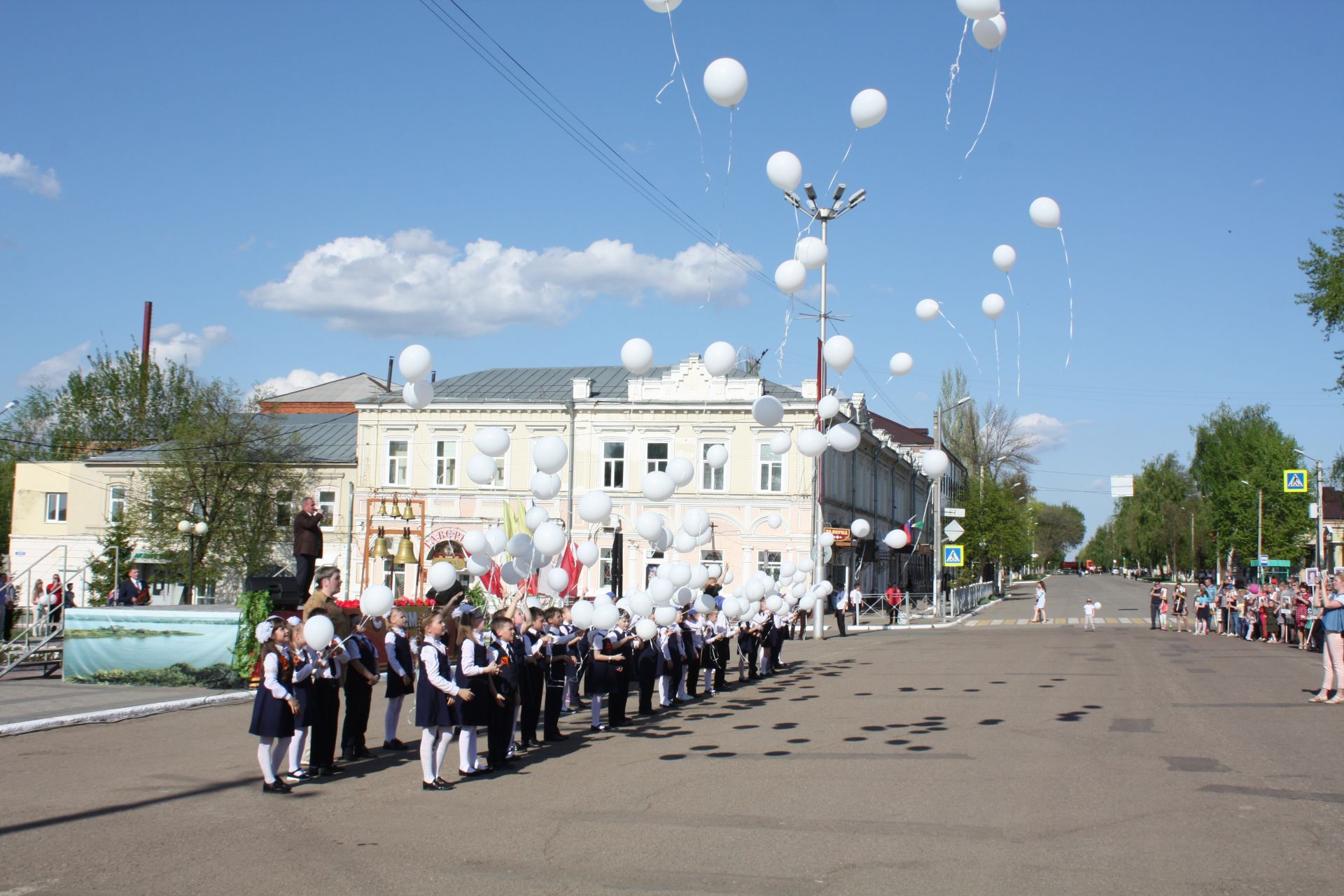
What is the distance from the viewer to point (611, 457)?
43281mm

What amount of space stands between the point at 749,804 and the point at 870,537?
43.9 meters

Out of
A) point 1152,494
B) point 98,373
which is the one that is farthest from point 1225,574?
point 98,373

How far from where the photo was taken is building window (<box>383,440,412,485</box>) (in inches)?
1768

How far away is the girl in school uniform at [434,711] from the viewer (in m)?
9.54

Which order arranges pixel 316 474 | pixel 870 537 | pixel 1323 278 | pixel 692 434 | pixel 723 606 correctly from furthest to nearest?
pixel 870 537 → pixel 316 474 → pixel 692 434 → pixel 1323 278 → pixel 723 606

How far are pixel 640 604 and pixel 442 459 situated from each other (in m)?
31.8

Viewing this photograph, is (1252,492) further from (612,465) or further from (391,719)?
(391,719)

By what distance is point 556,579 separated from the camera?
591 inches

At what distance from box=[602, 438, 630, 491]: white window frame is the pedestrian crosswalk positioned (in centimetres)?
1405

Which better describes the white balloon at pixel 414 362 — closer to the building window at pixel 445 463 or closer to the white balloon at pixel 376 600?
the white balloon at pixel 376 600

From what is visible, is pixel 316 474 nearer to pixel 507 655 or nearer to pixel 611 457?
pixel 611 457

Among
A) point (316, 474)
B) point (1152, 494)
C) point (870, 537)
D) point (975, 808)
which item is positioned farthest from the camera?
point (1152, 494)

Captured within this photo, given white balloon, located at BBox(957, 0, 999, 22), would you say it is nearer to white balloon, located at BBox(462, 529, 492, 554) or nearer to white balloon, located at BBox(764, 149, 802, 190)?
white balloon, located at BBox(764, 149, 802, 190)

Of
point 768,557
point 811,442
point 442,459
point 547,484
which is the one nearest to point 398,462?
point 442,459
